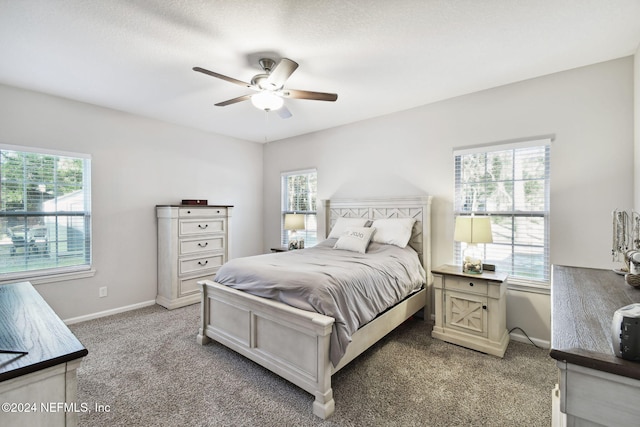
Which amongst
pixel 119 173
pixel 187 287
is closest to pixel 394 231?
pixel 187 287

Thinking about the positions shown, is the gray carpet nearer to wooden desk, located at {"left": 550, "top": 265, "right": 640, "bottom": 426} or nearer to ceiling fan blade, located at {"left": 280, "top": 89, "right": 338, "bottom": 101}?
wooden desk, located at {"left": 550, "top": 265, "right": 640, "bottom": 426}

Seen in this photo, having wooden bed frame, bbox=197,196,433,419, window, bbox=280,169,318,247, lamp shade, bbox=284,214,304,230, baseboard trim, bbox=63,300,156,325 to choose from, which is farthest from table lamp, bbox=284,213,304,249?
baseboard trim, bbox=63,300,156,325

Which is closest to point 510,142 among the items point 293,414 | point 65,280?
point 293,414

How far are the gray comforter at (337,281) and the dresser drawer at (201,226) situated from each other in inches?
61.5

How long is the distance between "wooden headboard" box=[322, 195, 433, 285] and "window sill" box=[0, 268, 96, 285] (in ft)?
10.3

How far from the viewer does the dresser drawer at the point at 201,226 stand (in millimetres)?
3988

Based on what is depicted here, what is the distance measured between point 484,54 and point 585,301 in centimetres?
206

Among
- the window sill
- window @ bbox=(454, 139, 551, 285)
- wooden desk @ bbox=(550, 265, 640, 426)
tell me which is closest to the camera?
wooden desk @ bbox=(550, 265, 640, 426)

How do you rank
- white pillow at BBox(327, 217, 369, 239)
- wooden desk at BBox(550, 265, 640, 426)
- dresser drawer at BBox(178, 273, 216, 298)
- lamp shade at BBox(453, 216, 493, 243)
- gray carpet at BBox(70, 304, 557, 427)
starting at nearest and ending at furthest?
wooden desk at BBox(550, 265, 640, 426) < gray carpet at BBox(70, 304, 557, 427) < lamp shade at BBox(453, 216, 493, 243) < white pillow at BBox(327, 217, 369, 239) < dresser drawer at BBox(178, 273, 216, 298)

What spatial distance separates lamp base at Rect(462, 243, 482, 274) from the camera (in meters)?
2.88

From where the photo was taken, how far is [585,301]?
1.33 metres

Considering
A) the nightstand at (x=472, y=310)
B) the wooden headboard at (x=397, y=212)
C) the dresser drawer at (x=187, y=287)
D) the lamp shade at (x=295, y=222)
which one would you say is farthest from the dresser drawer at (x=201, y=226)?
the nightstand at (x=472, y=310)

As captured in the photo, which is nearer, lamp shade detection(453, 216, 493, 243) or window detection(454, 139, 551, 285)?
lamp shade detection(453, 216, 493, 243)

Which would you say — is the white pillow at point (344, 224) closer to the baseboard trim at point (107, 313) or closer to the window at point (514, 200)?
the window at point (514, 200)
